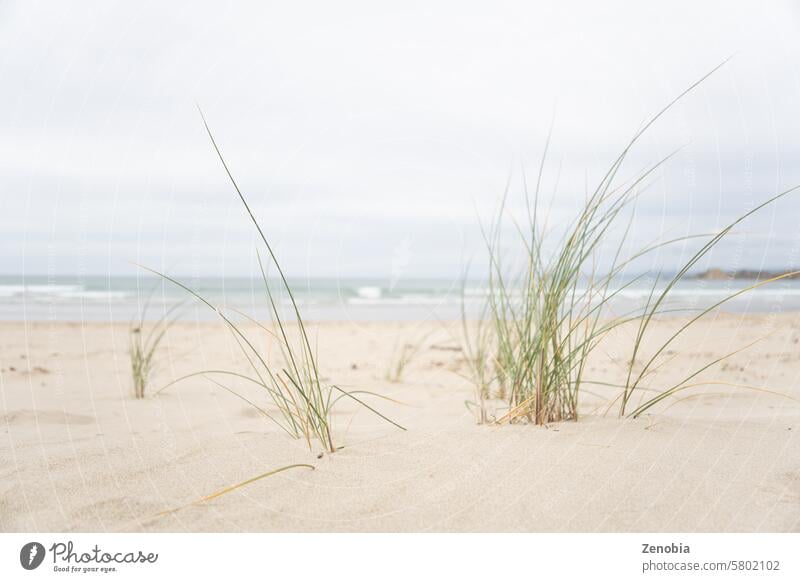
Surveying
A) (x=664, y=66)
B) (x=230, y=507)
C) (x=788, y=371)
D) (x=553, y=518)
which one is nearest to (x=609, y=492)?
(x=553, y=518)

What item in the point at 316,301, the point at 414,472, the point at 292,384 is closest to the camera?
the point at 414,472

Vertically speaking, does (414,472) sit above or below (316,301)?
above

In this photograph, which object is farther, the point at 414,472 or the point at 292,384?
the point at 292,384

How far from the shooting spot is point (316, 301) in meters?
15.9

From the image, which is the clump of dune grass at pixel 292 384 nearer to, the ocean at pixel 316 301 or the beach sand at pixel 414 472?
the beach sand at pixel 414 472

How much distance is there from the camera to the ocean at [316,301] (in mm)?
10375

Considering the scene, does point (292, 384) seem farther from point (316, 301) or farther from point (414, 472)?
point (316, 301)

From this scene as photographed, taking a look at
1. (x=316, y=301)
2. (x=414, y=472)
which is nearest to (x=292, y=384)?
(x=414, y=472)

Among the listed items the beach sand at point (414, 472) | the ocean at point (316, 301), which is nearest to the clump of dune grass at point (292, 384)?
the beach sand at point (414, 472)

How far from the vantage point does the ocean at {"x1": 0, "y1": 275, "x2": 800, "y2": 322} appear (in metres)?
10.4

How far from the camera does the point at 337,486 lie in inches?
68.1

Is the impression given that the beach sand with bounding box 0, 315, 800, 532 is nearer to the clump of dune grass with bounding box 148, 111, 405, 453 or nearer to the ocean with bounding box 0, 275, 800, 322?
the clump of dune grass with bounding box 148, 111, 405, 453
